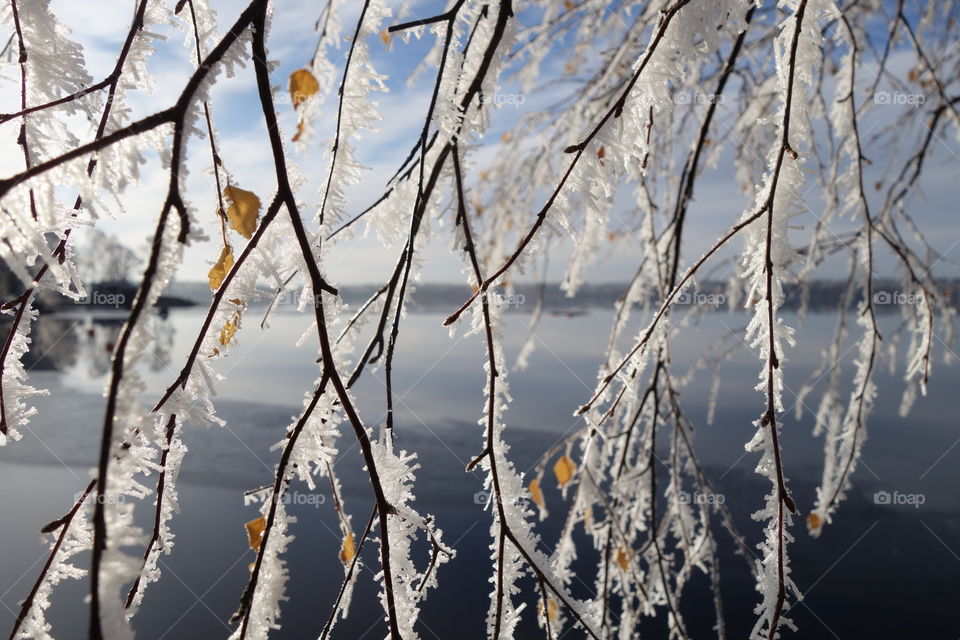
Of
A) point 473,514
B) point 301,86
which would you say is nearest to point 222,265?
point 301,86

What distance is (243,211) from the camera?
1.82 ft

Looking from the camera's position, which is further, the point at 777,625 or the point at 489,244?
the point at 489,244

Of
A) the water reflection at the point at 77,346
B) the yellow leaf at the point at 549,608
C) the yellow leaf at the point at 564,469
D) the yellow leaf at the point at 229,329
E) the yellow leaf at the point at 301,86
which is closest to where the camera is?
the yellow leaf at the point at 229,329

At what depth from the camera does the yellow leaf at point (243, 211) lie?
1.81 feet

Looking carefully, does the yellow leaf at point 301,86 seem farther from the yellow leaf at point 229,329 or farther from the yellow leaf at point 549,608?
the yellow leaf at point 549,608

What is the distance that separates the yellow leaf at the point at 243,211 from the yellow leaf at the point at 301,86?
1.12 feet

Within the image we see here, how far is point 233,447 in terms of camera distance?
3.69 meters

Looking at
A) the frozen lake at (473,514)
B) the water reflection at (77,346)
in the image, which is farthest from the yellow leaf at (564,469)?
the water reflection at (77,346)

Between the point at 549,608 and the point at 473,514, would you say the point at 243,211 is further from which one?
the point at 473,514

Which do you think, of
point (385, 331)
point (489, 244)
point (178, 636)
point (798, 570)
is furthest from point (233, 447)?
point (385, 331)

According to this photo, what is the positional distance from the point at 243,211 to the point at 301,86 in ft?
1.24

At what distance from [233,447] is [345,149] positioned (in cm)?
346

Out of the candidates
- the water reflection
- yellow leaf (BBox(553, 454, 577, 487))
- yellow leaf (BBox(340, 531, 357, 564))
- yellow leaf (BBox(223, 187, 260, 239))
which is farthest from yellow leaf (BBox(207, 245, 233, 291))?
the water reflection

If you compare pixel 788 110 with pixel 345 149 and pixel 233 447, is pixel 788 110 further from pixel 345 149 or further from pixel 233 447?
pixel 233 447
